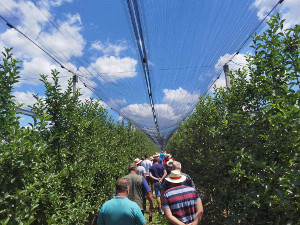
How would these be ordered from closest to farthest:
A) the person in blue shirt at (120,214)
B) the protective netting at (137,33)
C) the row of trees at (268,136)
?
the row of trees at (268,136)
the person in blue shirt at (120,214)
the protective netting at (137,33)

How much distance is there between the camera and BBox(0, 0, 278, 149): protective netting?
407 centimetres

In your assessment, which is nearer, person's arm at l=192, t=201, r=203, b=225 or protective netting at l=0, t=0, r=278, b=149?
person's arm at l=192, t=201, r=203, b=225

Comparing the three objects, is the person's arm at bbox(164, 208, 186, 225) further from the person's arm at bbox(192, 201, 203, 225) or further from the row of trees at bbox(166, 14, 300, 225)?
the row of trees at bbox(166, 14, 300, 225)

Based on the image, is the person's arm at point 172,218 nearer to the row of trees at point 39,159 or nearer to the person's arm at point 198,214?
the person's arm at point 198,214

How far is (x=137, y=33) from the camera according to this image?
509 cm

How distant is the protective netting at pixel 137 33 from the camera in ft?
13.4

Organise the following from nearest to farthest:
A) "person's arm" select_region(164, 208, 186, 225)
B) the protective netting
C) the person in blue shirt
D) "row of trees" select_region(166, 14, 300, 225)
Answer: "row of trees" select_region(166, 14, 300, 225)
the person in blue shirt
"person's arm" select_region(164, 208, 186, 225)
the protective netting

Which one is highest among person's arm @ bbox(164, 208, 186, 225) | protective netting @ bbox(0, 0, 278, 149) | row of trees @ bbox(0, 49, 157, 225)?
protective netting @ bbox(0, 0, 278, 149)

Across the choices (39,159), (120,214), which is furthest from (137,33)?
(120,214)

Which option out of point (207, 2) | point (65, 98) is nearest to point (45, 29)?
point (65, 98)

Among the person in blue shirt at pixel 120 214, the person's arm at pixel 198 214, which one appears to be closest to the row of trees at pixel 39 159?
the person in blue shirt at pixel 120 214

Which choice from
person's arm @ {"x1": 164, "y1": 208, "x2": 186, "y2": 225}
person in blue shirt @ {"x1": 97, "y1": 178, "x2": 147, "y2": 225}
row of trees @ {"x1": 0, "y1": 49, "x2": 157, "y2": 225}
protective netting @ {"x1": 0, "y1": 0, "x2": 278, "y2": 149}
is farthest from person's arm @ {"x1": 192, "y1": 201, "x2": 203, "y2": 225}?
protective netting @ {"x1": 0, "y1": 0, "x2": 278, "y2": 149}

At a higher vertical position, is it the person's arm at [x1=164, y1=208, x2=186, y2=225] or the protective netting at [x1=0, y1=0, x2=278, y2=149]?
the protective netting at [x1=0, y1=0, x2=278, y2=149]

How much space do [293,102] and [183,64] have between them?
15.3 feet
